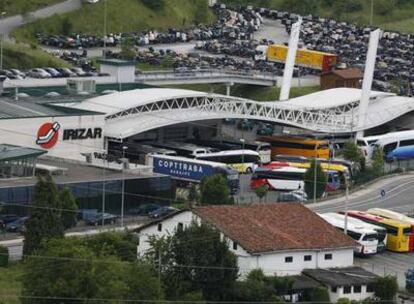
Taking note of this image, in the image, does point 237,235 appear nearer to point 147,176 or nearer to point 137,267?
point 137,267

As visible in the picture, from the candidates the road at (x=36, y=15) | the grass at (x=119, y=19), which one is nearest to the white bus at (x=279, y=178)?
the road at (x=36, y=15)

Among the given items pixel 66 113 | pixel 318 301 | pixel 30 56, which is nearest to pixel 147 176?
pixel 66 113

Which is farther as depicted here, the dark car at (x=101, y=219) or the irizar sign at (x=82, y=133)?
the irizar sign at (x=82, y=133)

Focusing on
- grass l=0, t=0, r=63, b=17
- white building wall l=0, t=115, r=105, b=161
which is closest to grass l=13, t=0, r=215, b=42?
grass l=0, t=0, r=63, b=17

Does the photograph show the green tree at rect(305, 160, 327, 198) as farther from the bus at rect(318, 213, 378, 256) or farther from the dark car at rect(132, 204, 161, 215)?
the bus at rect(318, 213, 378, 256)

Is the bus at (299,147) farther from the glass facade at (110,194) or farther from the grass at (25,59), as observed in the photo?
the grass at (25,59)

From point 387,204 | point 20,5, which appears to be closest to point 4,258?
point 387,204
